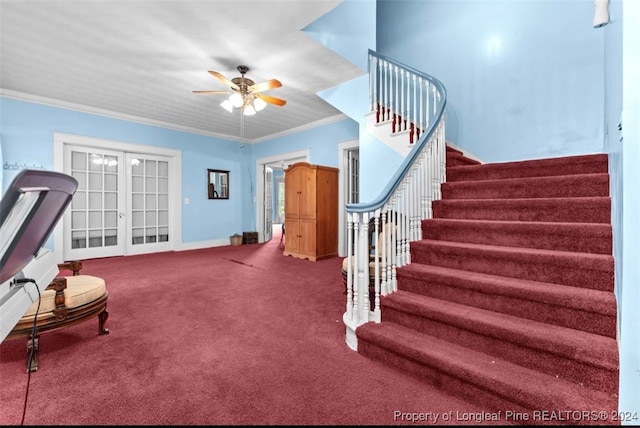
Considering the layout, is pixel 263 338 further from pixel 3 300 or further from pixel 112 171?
pixel 112 171

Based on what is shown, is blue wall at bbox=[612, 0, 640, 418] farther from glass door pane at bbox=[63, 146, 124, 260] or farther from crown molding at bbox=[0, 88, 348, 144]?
glass door pane at bbox=[63, 146, 124, 260]

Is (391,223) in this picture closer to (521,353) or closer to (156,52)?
(521,353)

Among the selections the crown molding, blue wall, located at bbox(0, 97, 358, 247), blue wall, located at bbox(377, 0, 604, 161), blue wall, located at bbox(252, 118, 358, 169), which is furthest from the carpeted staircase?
the crown molding

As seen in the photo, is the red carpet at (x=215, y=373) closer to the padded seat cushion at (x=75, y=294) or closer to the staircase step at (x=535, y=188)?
the padded seat cushion at (x=75, y=294)

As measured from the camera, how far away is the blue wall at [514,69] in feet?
10.9

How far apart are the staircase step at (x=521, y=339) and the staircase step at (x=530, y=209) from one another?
98cm

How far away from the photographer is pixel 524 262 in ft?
6.30

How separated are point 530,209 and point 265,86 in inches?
117

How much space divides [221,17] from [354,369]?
10.4 ft

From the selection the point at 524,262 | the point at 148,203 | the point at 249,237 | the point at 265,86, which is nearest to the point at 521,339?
the point at 524,262

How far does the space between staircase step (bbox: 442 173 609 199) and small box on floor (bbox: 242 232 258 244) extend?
5168mm

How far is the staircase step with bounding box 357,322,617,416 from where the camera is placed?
1.30 metres

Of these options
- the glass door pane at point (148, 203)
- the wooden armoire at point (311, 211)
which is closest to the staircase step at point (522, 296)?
the wooden armoire at point (311, 211)

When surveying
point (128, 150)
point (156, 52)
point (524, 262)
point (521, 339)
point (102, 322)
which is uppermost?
point (156, 52)
